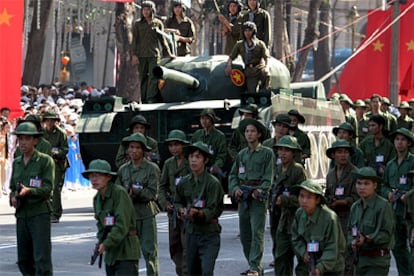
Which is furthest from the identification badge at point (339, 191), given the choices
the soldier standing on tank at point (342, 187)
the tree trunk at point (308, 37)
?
the tree trunk at point (308, 37)

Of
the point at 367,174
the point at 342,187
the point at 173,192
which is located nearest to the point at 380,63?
the point at 173,192

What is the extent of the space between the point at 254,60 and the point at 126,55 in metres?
16.4

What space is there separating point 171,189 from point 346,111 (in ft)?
39.3

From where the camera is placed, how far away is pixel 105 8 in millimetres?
58469

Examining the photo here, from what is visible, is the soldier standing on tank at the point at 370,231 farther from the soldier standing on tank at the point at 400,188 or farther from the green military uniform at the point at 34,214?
the green military uniform at the point at 34,214

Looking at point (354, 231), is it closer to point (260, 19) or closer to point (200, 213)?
point (200, 213)

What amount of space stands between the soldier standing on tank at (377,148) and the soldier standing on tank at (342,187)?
3.64 meters

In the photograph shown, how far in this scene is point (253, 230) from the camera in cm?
Answer: 1566

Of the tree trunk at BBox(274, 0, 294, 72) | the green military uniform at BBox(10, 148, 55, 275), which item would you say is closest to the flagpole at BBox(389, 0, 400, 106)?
the tree trunk at BBox(274, 0, 294, 72)

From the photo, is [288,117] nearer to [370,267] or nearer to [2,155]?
[370,267]

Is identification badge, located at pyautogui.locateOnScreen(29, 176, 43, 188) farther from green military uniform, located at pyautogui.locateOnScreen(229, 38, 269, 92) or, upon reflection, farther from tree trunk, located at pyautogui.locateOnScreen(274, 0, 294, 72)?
tree trunk, located at pyautogui.locateOnScreen(274, 0, 294, 72)

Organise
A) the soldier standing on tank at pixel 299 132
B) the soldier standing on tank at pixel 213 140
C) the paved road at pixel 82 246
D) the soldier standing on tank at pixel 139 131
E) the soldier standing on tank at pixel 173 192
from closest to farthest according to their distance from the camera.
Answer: the soldier standing on tank at pixel 173 192 < the paved road at pixel 82 246 < the soldier standing on tank at pixel 139 131 < the soldier standing on tank at pixel 213 140 < the soldier standing on tank at pixel 299 132

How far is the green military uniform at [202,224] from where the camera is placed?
13.7 m

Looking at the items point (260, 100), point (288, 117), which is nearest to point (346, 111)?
point (260, 100)
